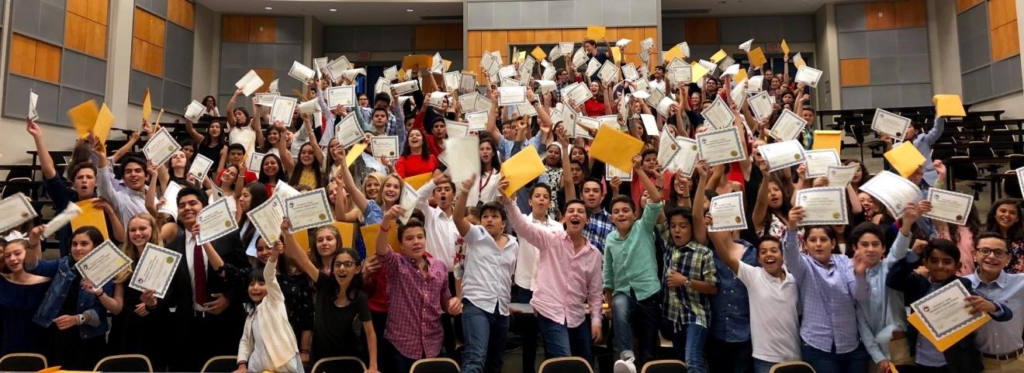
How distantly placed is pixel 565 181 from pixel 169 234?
2694 mm

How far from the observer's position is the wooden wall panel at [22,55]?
10.1 meters

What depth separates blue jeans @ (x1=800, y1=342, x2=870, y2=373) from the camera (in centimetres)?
364

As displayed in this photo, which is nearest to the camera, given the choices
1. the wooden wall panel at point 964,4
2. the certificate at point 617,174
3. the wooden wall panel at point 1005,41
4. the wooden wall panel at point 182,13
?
the certificate at point 617,174

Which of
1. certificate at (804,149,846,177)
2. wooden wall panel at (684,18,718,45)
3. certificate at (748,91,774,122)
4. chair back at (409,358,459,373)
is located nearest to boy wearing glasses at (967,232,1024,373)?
certificate at (804,149,846,177)

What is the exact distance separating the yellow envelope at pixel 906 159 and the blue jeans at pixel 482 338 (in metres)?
2.62

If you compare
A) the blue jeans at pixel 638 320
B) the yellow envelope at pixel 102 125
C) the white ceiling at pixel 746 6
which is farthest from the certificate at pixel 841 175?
the white ceiling at pixel 746 6

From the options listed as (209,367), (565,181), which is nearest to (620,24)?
(565,181)

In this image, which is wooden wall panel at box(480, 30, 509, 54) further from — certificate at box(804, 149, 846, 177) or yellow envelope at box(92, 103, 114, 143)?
certificate at box(804, 149, 846, 177)

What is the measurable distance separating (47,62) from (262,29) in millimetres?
5640

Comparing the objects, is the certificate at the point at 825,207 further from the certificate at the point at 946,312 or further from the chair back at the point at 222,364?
the chair back at the point at 222,364

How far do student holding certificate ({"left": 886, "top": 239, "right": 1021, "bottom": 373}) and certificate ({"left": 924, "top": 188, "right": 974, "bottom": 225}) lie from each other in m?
0.15

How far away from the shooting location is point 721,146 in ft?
13.8

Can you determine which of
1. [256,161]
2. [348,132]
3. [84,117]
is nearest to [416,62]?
[256,161]

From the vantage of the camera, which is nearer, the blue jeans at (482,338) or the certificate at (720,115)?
the blue jeans at (482,338)
